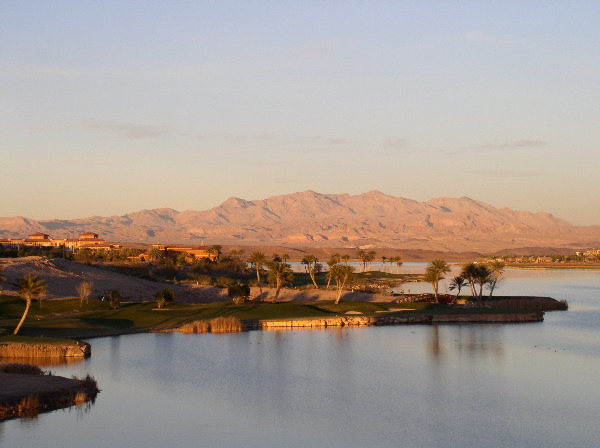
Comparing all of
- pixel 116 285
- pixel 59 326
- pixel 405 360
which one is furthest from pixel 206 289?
pixel 405 360

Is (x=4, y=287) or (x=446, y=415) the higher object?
(x=4, y=287)

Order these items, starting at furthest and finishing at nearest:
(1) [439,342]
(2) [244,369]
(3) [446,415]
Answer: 1. (1) [439,342]
2. (2) [244,369]
3. (3) [446,415]

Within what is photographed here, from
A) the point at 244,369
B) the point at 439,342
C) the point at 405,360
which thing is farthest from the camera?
the point at 439,342

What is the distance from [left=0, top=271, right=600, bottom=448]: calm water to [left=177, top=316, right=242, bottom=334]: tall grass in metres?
2.65

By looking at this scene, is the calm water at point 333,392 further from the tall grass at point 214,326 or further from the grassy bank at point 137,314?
the grassy bank at point 137,314

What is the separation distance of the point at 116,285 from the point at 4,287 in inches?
551

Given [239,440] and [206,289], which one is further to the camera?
[206,289]

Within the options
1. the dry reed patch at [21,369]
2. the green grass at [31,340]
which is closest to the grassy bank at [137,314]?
the green grass at [31,340]

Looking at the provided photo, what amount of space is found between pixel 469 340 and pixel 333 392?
76.4 feet

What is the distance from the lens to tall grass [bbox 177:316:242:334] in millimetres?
64312

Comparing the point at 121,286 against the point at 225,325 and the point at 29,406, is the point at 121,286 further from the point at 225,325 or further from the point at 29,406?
the point at 29,406

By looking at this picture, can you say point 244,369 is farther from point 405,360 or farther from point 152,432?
point 152,432

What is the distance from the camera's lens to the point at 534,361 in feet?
167

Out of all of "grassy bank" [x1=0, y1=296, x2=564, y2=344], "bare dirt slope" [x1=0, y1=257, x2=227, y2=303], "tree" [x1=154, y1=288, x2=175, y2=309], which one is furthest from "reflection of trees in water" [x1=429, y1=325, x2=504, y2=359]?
"bare dirt slope" [x1=0, y1=257, x2=227, y2=303]
